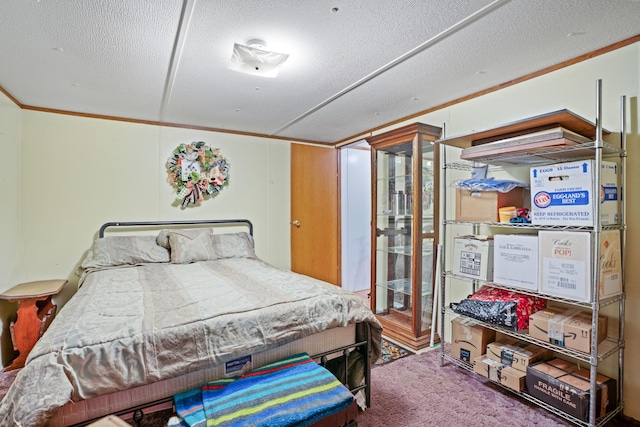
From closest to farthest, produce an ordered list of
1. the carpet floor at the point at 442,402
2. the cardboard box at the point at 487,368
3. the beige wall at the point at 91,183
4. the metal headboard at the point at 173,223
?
the carpet floor at the point at 442,402, the cardboard box at the point at 487,368, the beige wall at the point at 91,183, the metal headboard at the point at 173,223

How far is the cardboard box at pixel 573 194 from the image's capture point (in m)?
1.77

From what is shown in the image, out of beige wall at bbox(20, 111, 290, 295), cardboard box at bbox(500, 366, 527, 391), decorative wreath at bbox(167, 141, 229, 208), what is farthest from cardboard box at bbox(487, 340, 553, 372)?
decorative wreath at bbox(167, 141, 229, 208)

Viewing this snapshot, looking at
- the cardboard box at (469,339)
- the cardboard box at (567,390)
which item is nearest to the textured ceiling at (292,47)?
the cardboard box at (469,339)

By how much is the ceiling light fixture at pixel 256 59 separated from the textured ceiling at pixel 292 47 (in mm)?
45

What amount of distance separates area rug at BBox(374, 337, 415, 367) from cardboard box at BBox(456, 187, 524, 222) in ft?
4.18

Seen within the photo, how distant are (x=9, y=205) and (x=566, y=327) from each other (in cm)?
429

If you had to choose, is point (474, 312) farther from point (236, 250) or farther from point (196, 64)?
point (196, 64)

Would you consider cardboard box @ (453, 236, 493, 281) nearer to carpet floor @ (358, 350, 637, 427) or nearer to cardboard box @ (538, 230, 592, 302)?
cardboard box @ (538, 230, 592, 302)

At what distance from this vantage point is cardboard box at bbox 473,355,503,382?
7.13 feet

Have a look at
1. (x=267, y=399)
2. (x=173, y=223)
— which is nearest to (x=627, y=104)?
(x=267, y=399)

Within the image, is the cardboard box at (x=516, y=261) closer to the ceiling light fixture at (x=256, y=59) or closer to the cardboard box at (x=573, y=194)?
the cardboard box at (x=573, y=194)

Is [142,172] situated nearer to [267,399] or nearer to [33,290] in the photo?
[33,290]

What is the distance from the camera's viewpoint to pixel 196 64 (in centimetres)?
220

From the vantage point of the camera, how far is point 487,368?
2.22 metres
